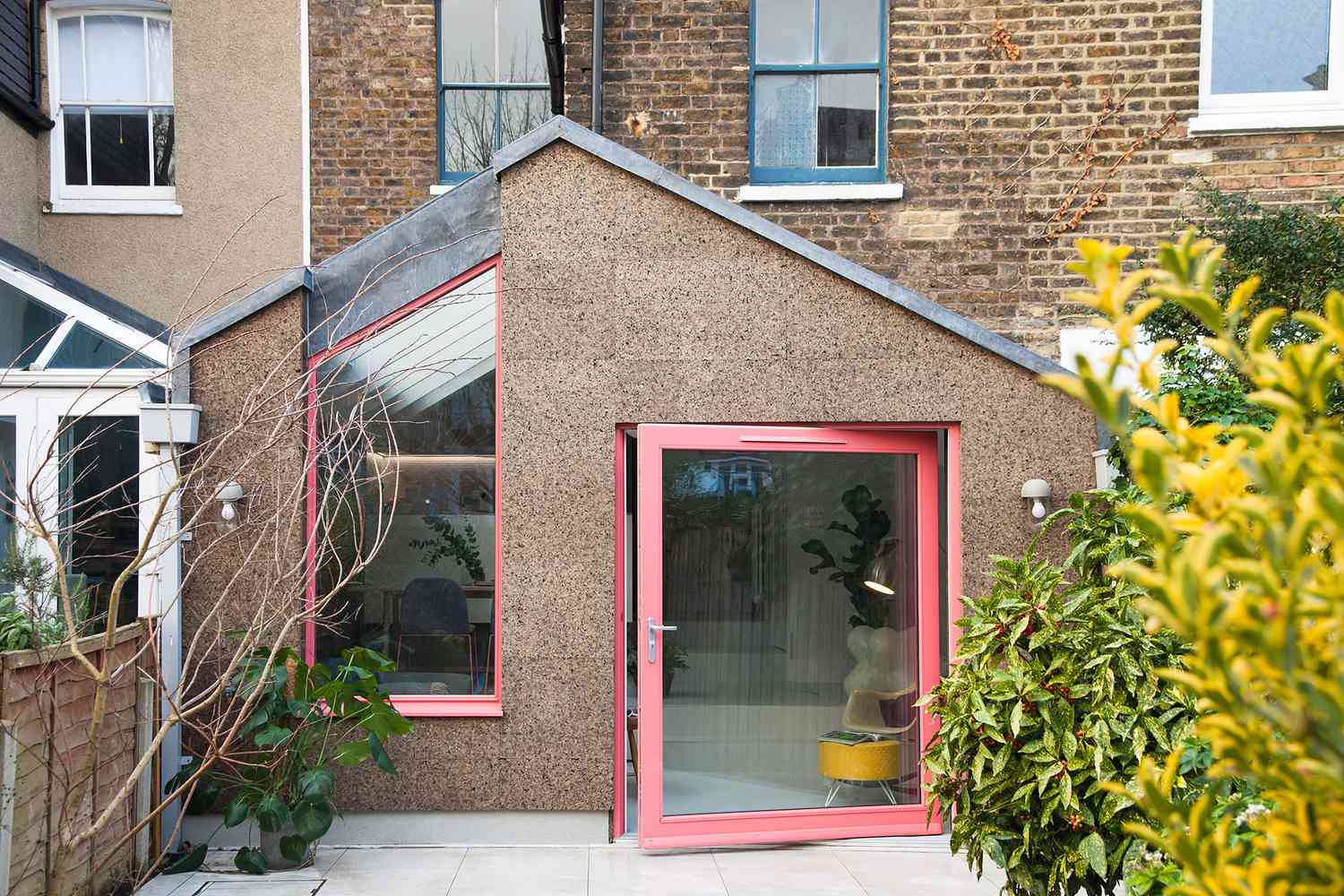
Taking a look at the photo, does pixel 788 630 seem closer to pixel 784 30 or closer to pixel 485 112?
pixel 784 30

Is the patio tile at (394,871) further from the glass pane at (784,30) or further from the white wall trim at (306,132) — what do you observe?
the glass pane at (784,30)

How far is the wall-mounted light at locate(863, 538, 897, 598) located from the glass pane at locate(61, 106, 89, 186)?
22.9ft

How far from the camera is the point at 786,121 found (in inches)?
342

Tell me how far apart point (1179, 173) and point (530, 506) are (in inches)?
211

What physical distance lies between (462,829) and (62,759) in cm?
207

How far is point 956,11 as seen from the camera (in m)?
8.52

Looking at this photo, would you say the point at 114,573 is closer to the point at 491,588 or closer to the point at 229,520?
the point at 229,520

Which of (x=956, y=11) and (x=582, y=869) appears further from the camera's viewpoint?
(x=956, y=11)

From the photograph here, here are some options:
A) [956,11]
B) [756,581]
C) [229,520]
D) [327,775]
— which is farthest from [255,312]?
[956,11]

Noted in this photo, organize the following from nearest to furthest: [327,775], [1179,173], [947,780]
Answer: [947,780], [327,775], [1179,173]

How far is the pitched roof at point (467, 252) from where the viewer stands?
622 cm

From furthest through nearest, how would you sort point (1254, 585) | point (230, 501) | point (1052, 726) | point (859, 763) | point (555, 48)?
point (555, 48), point (859, 763), point (230, 501), point (1052, 726), point (1254, 585)

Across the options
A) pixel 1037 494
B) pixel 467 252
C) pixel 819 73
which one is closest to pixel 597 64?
pixel 819 73

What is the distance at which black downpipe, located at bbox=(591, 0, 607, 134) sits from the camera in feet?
27.2
